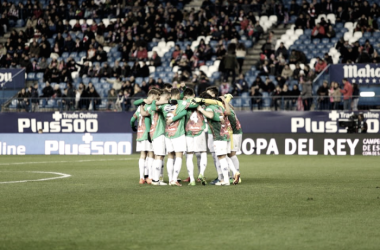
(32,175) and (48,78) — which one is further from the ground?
(48,78)

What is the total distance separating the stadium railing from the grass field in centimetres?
1406

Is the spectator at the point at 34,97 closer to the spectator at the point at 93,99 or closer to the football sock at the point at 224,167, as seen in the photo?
the spectator at the point at 93,99

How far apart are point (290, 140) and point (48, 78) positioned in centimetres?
→ 1287

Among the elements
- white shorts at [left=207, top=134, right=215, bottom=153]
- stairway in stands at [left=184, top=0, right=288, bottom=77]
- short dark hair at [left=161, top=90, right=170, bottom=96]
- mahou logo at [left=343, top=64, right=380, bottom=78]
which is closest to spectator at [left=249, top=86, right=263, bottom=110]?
mahou logo at [left=343, top=64, right=380, bottom=78]

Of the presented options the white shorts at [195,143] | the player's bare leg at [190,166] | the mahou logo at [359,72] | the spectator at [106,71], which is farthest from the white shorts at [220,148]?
the spectator at [106,71]

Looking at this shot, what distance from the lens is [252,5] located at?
37.9m

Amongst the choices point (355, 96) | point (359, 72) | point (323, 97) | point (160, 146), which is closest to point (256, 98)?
point (323, 97)

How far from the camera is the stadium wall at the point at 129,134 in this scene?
1179 inches

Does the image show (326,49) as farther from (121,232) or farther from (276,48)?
(121,232)

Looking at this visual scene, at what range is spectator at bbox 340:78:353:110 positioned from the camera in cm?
3014

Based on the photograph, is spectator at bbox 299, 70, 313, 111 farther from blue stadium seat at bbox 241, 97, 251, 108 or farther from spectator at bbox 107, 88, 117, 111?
spectator at bbox 107, 88, 117, 111

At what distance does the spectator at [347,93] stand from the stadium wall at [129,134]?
1.16 feet

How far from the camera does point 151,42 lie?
124 ft

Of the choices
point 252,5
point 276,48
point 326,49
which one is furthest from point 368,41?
point 252,5
